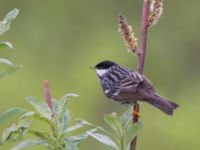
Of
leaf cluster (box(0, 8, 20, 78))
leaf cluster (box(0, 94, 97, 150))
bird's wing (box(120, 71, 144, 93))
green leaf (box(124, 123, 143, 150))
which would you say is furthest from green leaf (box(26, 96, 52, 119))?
bird's wing (box(120, 71, 144, 93))

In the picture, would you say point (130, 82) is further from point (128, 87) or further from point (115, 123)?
point (115, 123)

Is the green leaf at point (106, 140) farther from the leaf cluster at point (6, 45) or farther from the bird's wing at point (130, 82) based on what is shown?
the bird's wing at point (130, 82)

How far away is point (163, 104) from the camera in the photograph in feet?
11.1

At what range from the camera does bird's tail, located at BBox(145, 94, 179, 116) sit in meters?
3.32

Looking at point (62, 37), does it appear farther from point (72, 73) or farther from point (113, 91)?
point (113, 91)

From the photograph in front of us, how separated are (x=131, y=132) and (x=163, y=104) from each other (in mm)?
1004

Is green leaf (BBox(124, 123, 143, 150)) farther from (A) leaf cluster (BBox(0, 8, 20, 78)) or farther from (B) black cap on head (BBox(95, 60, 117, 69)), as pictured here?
(B) black cap on head (BBox(95, 60, 117, 69))

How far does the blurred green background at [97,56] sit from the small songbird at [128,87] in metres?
4.62

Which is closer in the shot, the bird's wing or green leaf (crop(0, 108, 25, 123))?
green leaf (crop(0, 108, 25, 123))

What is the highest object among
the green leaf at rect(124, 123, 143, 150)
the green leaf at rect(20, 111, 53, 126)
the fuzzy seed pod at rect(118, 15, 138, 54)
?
the fuzzy seed pod at rect(118, 15, 138, 54)

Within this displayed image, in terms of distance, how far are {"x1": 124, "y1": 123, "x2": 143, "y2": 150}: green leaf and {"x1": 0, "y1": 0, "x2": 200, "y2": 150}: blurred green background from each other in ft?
20.3

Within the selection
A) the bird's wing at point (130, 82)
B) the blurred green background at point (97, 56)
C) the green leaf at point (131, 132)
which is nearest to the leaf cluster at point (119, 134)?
the green leaf at point (131, 132)

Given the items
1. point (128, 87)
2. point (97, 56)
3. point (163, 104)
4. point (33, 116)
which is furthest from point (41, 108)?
point (97, 56)

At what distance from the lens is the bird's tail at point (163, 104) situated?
131 inches
